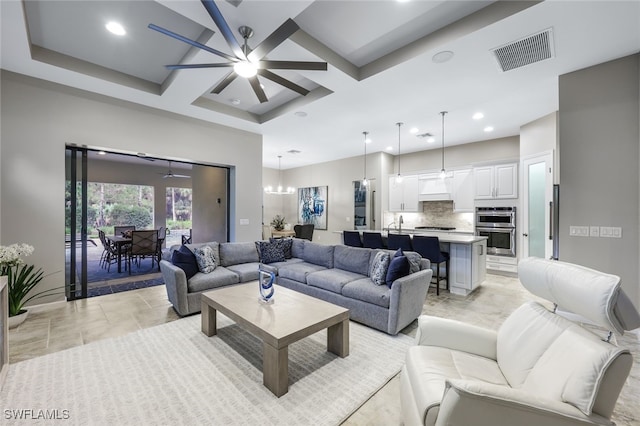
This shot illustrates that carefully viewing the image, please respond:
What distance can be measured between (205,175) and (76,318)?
4.01 m

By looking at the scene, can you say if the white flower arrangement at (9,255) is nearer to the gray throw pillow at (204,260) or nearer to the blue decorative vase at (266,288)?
the gray throw pillow at (204,260)

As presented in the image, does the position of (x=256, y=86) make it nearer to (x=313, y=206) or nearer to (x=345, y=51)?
(x=345, y=51)

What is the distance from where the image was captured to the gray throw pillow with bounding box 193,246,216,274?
3.78m

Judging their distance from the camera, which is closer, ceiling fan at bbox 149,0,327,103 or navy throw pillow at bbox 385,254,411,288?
ceiling fan at bbox 149,0,327,103

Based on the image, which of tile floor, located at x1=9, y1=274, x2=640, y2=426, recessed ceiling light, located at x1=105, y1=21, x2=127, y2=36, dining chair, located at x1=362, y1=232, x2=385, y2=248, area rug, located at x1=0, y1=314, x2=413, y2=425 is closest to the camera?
area rug, located at x1=0, y1=314, x2=413, y2=425

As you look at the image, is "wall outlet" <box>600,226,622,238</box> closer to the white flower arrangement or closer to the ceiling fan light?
the ceiling fan light

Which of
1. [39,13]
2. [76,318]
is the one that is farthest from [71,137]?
[76,318]

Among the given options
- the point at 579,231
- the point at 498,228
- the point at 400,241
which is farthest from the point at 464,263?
the point at 498,228

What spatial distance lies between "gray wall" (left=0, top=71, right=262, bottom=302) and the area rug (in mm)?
1999

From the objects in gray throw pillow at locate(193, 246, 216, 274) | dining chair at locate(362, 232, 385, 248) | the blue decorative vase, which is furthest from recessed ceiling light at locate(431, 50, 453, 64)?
gray throw pillow at locate(193, 246, 216, 274)

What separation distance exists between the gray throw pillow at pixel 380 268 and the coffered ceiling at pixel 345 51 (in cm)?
226

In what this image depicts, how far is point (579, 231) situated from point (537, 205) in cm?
187

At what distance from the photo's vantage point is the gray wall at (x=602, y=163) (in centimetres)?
296

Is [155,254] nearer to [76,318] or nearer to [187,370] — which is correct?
[76,318]
